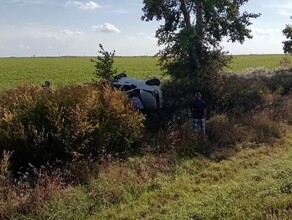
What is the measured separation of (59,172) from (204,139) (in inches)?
203

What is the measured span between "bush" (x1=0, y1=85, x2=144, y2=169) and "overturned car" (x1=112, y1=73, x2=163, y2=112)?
3449mm

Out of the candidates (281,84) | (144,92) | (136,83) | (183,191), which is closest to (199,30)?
(281,84)

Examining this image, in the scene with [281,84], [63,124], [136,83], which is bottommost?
[63,124]

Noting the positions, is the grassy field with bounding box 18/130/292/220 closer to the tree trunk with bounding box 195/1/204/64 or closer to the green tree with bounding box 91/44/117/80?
the green tree with bounding box 91/44/117/80

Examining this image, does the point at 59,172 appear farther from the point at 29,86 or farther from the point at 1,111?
the point at 29,86

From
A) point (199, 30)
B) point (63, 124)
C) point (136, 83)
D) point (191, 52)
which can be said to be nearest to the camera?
point (63, 124)

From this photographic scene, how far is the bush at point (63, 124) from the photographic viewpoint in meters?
10.1

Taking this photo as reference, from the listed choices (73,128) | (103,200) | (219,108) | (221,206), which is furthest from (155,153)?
(219,108)

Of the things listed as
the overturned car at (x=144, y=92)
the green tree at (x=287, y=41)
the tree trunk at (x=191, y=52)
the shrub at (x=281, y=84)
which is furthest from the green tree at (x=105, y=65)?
the green tree at (x=287, y=41)

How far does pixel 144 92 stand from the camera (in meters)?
15.7

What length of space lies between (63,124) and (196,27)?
42.1 feet

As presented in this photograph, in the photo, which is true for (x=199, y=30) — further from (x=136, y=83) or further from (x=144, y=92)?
(x=144, y=92)

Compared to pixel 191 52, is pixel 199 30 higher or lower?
higher

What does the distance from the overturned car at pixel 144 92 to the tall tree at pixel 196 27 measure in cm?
518
